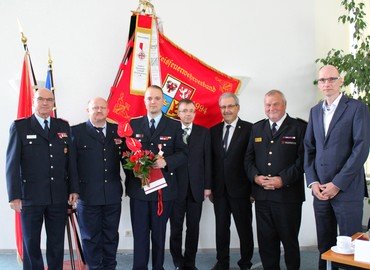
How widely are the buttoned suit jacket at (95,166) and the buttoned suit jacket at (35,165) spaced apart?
0.10m

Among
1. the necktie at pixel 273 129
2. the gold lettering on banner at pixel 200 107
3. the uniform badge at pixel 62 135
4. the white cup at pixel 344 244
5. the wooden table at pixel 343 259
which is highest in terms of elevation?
the gold lettering on banner at pixel 200 107

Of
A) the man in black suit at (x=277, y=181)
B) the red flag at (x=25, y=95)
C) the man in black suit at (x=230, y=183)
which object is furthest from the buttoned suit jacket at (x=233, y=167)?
the red flag at (x=25, y=95)

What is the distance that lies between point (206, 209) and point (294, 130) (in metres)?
1.48

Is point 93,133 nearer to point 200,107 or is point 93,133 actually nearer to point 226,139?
point 226,139

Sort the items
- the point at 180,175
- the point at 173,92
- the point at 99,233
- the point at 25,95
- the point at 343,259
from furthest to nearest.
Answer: the point at 173,92 → the point at 25,95 → the point at 180,175 → the point at 99,233 → the point at 343,259

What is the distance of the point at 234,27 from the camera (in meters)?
3.91

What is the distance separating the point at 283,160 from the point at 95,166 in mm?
1460

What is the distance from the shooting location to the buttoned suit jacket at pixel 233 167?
313 cm

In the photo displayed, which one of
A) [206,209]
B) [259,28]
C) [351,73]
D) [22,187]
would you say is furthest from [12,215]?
[351,73]

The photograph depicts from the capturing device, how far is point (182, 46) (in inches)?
153

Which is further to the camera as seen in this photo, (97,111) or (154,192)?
(97,111)

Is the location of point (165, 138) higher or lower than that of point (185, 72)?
lower

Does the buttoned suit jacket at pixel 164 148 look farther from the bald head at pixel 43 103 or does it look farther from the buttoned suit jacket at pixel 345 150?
the buttoned suit jacket at pixel 345 150

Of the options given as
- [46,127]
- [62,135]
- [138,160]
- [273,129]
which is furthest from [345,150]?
[46,127]
